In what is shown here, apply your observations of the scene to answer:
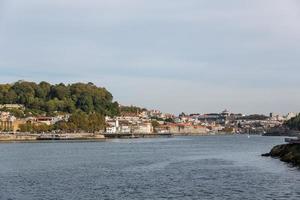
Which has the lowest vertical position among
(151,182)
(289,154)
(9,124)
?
(151,182)

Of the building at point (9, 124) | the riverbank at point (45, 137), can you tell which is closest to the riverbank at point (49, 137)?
the riverbank at point (45, 137)

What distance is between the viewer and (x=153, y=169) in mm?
48156

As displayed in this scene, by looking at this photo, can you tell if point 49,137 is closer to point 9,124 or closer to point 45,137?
point 45,137

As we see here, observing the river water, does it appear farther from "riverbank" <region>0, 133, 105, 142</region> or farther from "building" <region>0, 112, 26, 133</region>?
"building" <region>0, 112, 26, 133</region>

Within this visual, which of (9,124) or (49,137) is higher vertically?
(9,124)

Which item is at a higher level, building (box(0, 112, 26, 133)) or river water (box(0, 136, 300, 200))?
building (box(0, 112, 26, 133))

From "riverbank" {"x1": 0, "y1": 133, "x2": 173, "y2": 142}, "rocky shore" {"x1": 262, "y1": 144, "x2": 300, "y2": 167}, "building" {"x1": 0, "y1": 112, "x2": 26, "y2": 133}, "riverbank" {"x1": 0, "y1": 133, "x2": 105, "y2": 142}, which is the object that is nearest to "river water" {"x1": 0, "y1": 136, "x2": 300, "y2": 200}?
"rocky shore" {"x1": 262, "y1": 144, "x2": 300, "y2": 167}

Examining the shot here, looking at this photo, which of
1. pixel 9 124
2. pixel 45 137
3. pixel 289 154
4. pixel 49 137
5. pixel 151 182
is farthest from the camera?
pixel 9 124

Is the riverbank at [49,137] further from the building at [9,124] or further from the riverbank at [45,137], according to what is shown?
the building at [9,124]

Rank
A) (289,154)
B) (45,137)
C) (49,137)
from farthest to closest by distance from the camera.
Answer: (49,137) < (45,137) < (289,154)

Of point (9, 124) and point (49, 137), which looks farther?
point (9, 124)

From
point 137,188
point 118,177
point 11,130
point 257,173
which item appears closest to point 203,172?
point 257,173

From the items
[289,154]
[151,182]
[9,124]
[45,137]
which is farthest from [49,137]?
[151,182]

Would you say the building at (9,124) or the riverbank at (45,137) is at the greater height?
the building at (9,124)
